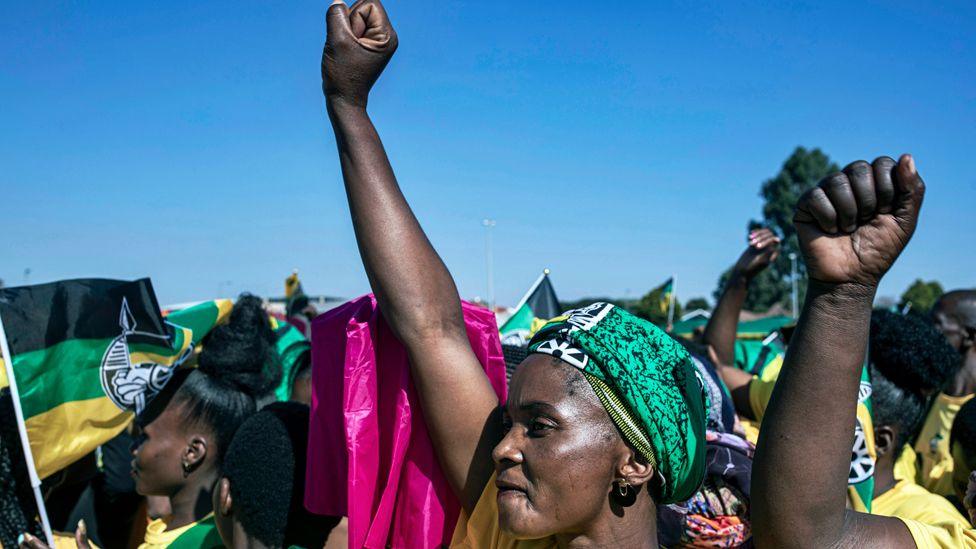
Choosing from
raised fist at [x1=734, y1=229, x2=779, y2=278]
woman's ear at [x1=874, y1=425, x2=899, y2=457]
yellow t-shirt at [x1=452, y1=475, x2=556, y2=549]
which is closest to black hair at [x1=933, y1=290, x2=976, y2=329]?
raised fist at [x1=734, y1=229, x2=779, y2=278]

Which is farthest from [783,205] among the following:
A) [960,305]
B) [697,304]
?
[960,305]

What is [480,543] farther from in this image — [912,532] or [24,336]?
[24,336]

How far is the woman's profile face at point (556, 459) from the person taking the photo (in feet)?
5.77

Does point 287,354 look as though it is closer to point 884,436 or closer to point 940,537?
point 884,436

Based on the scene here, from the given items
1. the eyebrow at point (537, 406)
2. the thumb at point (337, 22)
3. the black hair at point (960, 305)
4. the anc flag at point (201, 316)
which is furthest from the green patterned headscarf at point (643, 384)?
the black hair at point (960, 305)

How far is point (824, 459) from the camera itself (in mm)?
1501

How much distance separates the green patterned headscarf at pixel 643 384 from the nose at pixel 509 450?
0.71ft

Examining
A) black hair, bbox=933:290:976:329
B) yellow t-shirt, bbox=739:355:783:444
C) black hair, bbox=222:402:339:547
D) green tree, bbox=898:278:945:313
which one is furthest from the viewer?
green tree, bbox=898:278:945:313

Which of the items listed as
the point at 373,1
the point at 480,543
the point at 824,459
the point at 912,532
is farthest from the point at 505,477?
the point at 373,1

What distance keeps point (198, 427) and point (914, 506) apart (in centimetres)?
282

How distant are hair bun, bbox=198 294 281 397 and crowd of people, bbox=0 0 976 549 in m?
0.41

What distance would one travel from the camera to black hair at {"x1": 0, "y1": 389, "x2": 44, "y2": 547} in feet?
10.1

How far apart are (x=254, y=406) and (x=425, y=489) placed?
5.49ft

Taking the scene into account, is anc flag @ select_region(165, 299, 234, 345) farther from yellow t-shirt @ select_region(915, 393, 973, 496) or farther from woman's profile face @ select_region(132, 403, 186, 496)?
yellow t-shirt @ select_region(915, 393, 973, 496)
